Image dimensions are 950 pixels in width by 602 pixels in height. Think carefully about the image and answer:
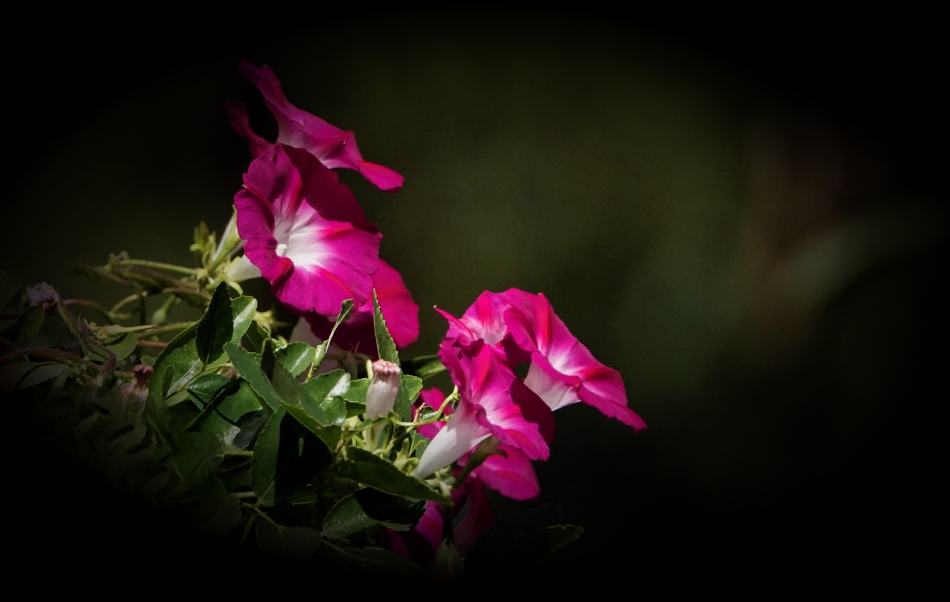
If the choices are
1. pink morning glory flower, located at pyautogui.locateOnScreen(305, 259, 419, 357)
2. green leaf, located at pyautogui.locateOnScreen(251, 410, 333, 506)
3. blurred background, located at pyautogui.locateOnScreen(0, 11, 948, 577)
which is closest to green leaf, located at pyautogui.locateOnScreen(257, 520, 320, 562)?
green leaf, located at pyautogui.locateOnScreen(251, 410, 333, 506)

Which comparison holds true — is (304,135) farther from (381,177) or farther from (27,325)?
(27,325)

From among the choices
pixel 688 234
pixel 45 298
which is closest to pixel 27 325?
pixel 45 298

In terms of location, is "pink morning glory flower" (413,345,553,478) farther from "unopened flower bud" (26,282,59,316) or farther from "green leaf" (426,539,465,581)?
"unopened flower bud" (26,282,59,316)

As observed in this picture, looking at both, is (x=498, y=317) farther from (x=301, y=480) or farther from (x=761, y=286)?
(x=761, y=286)

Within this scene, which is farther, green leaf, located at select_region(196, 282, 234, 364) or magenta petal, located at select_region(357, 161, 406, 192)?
magenta petal, located at select_region(357, 161, 406, 192)

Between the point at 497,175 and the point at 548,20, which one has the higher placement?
the point at 548,20

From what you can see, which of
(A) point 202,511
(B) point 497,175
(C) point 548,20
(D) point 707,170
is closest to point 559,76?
(C) point 548,20
